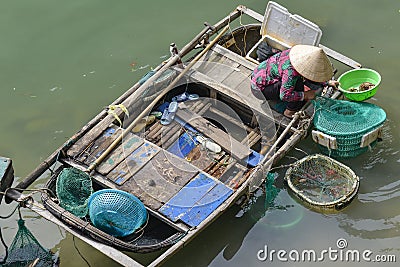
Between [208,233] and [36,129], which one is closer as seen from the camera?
[208,233]

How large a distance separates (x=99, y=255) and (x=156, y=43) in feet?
10.2

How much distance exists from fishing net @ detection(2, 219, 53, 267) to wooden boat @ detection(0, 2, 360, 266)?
1.24 ft

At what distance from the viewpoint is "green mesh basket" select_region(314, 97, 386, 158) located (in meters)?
7.29

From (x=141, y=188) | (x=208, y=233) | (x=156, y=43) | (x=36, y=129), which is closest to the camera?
(x=141, y=188)

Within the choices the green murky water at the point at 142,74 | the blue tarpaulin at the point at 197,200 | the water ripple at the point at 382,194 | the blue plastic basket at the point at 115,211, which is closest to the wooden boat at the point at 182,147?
the blue tarpaulin at the point at 197,200

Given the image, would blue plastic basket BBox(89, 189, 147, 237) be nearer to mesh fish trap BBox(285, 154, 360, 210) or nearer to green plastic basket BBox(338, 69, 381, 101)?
mesh fish trap BBox(285, 154, 360, 210)

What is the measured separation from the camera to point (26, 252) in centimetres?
664

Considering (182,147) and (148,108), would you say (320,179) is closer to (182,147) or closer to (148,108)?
(182,147)

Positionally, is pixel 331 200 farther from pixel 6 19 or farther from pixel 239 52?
pixel 6 19

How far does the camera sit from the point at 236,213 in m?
7.34

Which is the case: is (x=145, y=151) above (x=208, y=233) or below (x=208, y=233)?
above

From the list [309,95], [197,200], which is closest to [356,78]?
[309,95]

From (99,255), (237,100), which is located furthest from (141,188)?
(237,100)

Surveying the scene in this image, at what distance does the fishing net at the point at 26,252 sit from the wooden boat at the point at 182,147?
0.38 meters
